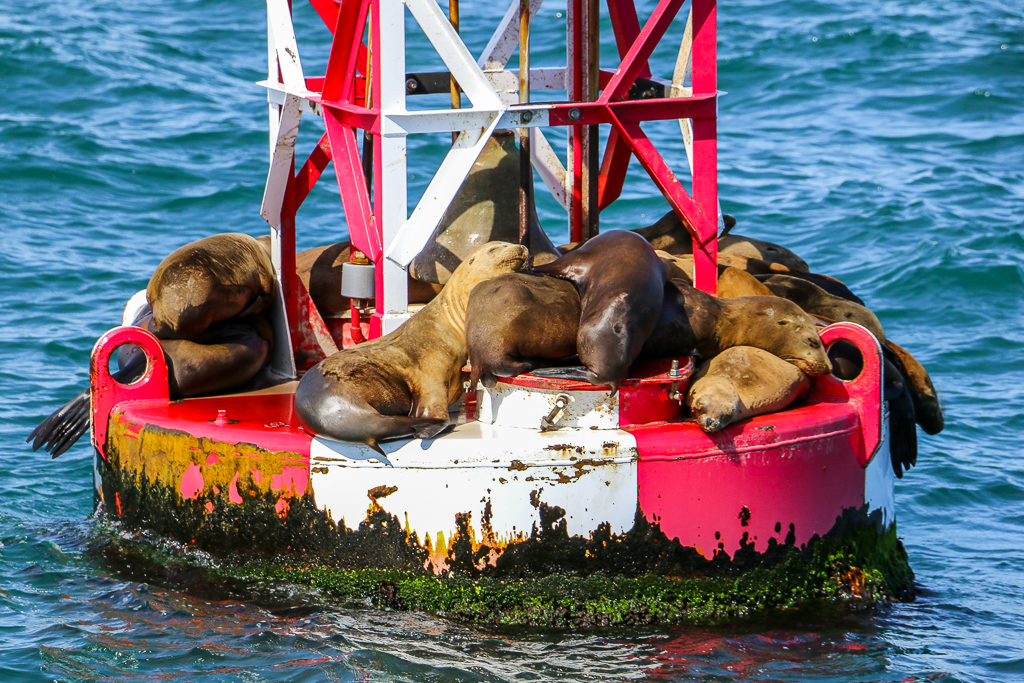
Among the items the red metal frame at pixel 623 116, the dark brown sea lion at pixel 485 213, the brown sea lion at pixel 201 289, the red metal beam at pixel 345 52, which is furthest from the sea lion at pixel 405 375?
the red metal beam at pixel 345 52

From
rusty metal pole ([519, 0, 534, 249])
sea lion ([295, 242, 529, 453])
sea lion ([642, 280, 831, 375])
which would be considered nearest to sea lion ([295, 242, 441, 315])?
rusty metal pole ([519, 0, 534, 249])

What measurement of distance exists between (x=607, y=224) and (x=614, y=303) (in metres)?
8.74

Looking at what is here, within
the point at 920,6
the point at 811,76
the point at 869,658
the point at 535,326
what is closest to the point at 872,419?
the point at 869,658

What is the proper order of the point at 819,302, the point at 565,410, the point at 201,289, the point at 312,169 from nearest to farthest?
the point at 565,410
the point at 201,289
the point at 819,302
the point at 312,169

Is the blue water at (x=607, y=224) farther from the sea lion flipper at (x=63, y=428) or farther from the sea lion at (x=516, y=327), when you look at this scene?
the sea lion at (x=516, y=327)

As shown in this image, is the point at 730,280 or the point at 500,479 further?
the point at 730,280

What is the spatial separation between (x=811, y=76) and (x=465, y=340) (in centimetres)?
1499

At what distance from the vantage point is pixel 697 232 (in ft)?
21.2

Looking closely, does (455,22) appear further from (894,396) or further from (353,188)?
(894,396)

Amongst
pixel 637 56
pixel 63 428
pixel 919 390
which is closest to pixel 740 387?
pixel 919 390

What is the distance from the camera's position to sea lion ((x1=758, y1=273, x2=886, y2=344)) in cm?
675

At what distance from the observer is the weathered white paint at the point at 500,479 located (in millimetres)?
5371

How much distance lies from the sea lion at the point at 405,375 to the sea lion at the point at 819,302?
164 cm

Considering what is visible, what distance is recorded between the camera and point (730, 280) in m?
6.79
